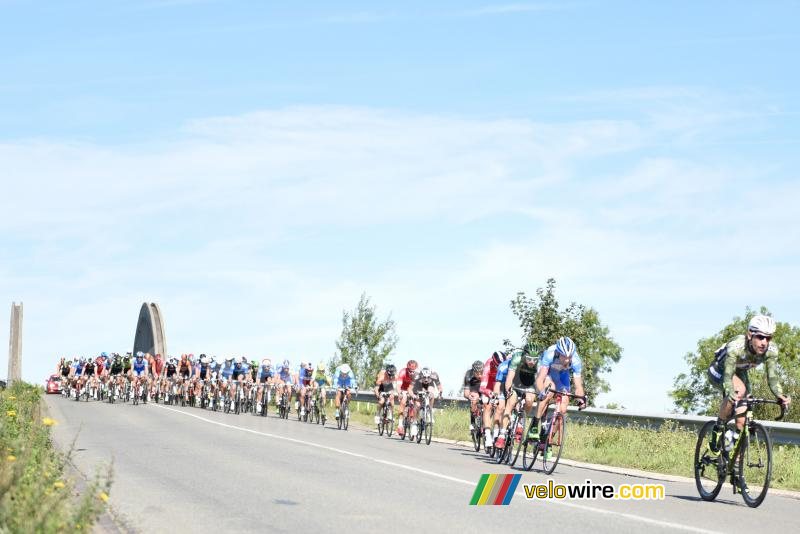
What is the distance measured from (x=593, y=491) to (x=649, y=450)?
21.1 ft

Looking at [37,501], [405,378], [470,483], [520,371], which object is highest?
[405,378]

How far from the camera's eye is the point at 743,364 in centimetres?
1261

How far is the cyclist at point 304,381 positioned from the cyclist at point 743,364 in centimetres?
2424

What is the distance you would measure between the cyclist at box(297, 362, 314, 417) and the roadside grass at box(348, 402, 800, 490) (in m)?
11.4

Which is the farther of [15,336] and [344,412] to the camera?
[15,336]

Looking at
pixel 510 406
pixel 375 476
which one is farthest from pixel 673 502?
pixel 510 406

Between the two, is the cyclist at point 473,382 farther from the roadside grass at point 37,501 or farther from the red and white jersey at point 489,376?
the roadside grass at point 37,501

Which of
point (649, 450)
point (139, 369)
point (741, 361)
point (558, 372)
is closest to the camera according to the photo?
point (741, 361)

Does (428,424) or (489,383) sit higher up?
(489,383)

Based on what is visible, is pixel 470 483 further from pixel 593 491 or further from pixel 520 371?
pixel 520 371

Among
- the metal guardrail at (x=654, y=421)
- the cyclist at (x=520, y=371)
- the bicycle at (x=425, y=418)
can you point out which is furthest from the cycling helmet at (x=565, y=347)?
the bicycle at (x=425, y=418)

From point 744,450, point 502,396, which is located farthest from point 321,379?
point 744,450

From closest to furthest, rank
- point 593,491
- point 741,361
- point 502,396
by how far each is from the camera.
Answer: point 741,361, point 593,491, point 502,396

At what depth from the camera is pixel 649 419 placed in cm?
2419
